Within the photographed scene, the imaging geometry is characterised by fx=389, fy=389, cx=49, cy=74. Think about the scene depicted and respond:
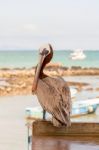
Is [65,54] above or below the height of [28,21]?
below

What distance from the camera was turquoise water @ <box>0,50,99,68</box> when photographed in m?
3.39

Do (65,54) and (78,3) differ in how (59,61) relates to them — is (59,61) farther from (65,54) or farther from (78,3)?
(78,3)

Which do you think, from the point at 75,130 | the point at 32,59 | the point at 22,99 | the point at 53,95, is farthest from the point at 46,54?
the point at 22,99

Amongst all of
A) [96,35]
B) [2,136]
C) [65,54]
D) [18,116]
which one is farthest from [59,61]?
[2,136]

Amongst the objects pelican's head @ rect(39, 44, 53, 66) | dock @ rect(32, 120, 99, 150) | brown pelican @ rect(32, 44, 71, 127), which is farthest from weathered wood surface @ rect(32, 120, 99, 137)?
pelican's head @ rect(39, 44, 53, 66)

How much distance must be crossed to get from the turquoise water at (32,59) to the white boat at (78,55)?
1.1 inches

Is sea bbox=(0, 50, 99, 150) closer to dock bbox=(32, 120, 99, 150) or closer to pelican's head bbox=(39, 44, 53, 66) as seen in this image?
pelican's head bbox=(39, 44, 53, 66)

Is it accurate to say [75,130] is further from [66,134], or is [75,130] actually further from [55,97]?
[55,97]

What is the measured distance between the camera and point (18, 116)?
11.2 feet

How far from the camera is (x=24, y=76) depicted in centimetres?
346

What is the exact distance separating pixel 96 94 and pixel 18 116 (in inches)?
28.0

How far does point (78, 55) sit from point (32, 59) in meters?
0.41

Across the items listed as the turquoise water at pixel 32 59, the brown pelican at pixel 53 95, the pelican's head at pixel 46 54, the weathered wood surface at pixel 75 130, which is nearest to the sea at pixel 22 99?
the turquoise water at pixel 32 59

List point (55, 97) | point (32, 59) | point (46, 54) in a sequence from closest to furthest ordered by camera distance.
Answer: point (55, 97), point (46, 54), point (32, 59)
